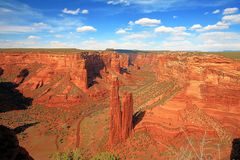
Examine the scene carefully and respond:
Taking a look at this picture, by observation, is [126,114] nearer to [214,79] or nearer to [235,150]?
[214,79]

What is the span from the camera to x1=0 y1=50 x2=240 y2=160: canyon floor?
45875 millimetres

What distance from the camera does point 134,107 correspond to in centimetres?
6712

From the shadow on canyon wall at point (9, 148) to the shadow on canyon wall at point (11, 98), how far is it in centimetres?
7832

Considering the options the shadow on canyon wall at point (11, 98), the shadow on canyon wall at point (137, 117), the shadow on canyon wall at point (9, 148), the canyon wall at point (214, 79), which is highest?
the shadow on canyon wall at point (9, 148)

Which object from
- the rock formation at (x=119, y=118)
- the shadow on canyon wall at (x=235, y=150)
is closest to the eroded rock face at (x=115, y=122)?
the rock formation at (x=119, y=118)

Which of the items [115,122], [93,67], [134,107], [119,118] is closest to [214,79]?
[119,118]

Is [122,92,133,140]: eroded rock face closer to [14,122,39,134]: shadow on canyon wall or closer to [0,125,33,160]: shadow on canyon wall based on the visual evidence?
[14,122,39,134]: shadow on canyon wall

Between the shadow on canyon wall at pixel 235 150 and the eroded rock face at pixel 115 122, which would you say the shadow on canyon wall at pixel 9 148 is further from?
the eroded rock face at pixel 115 122

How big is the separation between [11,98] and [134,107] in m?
47.6

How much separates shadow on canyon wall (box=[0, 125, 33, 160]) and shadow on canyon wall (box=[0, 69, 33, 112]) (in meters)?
78.3

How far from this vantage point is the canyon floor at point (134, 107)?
4588cm

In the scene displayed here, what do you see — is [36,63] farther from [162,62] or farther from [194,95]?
[194,95]

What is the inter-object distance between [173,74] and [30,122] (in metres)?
44.1

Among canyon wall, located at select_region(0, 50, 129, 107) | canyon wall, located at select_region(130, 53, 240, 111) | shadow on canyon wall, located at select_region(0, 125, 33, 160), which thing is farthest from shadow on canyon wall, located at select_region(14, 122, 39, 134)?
shadow on canyon wall, located at select_region(0, 125, 33, 160)
